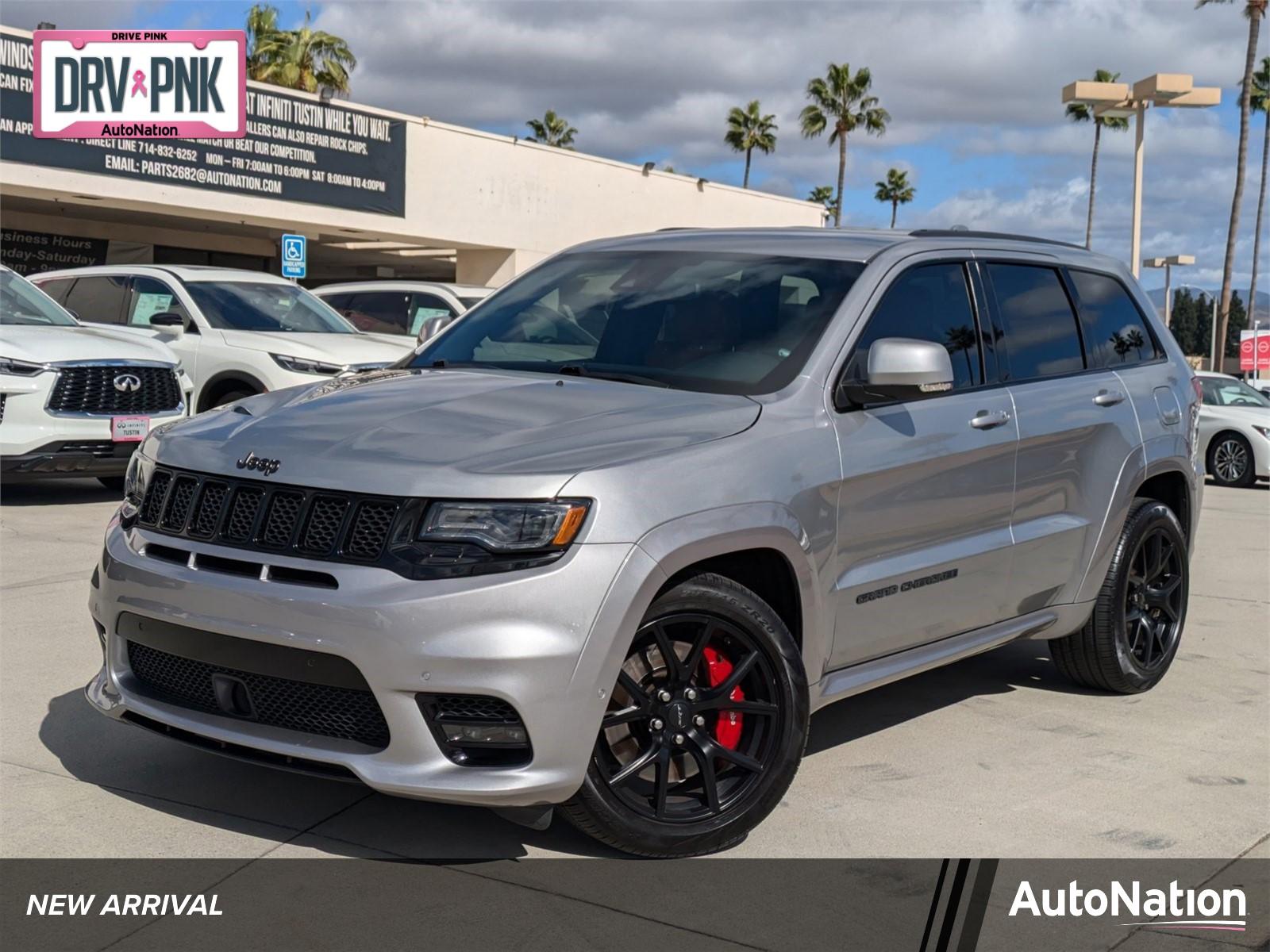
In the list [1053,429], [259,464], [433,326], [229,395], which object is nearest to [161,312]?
[229,395]

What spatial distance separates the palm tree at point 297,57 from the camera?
144 ft

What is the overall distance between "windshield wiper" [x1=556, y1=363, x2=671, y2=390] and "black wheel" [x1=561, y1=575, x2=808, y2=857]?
809 millimetres

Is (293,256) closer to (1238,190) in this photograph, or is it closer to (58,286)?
(58,286)

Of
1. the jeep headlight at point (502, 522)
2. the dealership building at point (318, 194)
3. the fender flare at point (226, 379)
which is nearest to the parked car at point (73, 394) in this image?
the fender flare at point (226, 379)

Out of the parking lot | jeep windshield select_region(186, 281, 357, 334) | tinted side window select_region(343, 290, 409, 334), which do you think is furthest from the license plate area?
tinted side window select_region(343, 290, 409, 334)

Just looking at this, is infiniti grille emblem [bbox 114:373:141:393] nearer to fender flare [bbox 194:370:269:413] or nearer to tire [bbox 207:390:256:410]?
fender flare [bbox 194:370:269:413]

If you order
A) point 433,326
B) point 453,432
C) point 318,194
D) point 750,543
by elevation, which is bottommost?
point 750,543

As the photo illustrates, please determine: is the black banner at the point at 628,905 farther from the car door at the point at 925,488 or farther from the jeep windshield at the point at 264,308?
the jeep windshield at the point at 264,308

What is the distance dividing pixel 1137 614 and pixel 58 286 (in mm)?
10774

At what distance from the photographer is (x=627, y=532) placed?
3.78 meters

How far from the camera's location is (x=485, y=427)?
4094 millimetres

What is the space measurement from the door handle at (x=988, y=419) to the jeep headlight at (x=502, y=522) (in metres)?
1.94

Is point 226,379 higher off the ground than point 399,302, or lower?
lower

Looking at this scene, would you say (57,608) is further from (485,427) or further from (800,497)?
(800,497)
